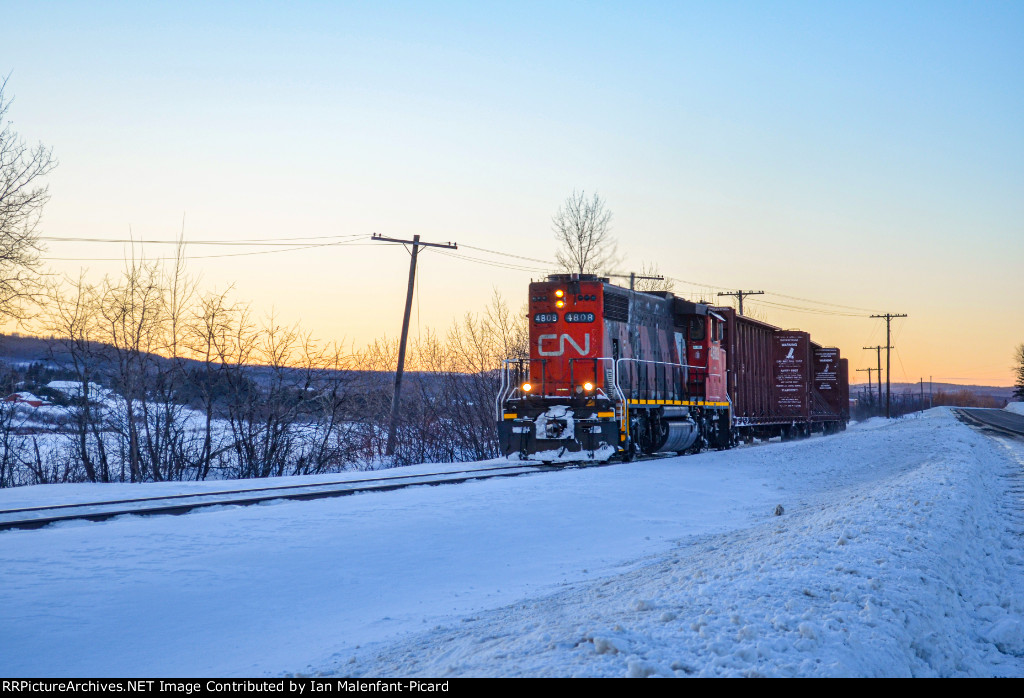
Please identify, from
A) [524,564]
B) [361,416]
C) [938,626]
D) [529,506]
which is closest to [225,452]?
[361,416]

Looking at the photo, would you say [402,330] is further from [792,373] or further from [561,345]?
[792,373]

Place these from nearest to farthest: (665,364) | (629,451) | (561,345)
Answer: (629,451), (561,345), (665,364)

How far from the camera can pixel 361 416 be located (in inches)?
759

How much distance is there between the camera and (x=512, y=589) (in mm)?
7152

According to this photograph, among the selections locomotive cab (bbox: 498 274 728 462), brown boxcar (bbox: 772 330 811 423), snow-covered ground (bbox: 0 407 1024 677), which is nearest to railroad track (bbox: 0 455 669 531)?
snow-covered ground (bbox: 0 407 1024 677)

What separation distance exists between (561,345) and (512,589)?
1098cm

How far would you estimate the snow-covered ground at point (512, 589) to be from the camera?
4.19 m

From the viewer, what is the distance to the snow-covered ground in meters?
4.19

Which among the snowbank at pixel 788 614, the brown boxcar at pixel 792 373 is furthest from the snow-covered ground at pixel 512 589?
the brown boxcar at pixel 792 373

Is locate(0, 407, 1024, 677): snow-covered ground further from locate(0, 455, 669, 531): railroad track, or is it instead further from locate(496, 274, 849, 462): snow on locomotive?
locate(496, 274, 849, 462): snow on locomotive

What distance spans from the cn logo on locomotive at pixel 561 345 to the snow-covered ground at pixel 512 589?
6778 millimetres

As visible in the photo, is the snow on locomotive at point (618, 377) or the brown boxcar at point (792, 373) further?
the brown boxcar at point (792, 373)

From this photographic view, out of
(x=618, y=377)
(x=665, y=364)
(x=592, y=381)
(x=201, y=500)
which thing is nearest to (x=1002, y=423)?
(x=665, y=364)

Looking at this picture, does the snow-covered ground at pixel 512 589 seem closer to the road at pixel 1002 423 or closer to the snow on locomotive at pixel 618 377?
the snow on locomotive at pixel 618 377
